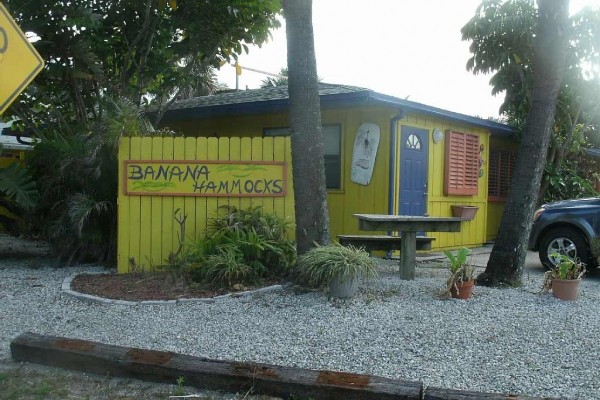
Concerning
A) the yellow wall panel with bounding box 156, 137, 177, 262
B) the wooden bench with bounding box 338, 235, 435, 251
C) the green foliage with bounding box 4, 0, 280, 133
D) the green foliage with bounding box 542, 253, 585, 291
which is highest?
the green foliage with bounding box 4, 0, 280, 133

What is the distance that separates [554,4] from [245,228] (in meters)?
4.65

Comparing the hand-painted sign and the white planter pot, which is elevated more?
the hand-painted sign

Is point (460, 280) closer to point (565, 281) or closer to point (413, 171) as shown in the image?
point (565, 281)

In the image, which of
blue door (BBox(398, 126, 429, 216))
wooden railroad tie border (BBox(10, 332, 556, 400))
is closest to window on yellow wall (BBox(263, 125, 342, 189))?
blue door (BBox(398, 126, 429, 216))

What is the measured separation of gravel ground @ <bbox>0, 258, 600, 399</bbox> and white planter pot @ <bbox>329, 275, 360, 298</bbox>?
0.40ft

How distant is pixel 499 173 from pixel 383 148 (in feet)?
18.2

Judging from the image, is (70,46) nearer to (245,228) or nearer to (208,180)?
(208,180)

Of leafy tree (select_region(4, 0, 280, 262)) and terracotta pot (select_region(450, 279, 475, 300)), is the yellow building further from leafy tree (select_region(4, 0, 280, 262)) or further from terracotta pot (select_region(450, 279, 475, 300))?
terracotta pot (select_region(450, 279, 475, 300))

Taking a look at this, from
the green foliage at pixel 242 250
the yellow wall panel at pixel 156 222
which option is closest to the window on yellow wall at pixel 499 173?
the green foliage at pixel 242 250

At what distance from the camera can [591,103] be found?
50.8 ft

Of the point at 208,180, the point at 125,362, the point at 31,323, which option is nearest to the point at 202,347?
the point at 125,362

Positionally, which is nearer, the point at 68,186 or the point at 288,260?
the point at 288,260

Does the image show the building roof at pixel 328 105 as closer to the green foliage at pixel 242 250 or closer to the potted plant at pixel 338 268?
the green foliage at pixel 242 250

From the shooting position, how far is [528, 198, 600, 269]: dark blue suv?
9.07 m
